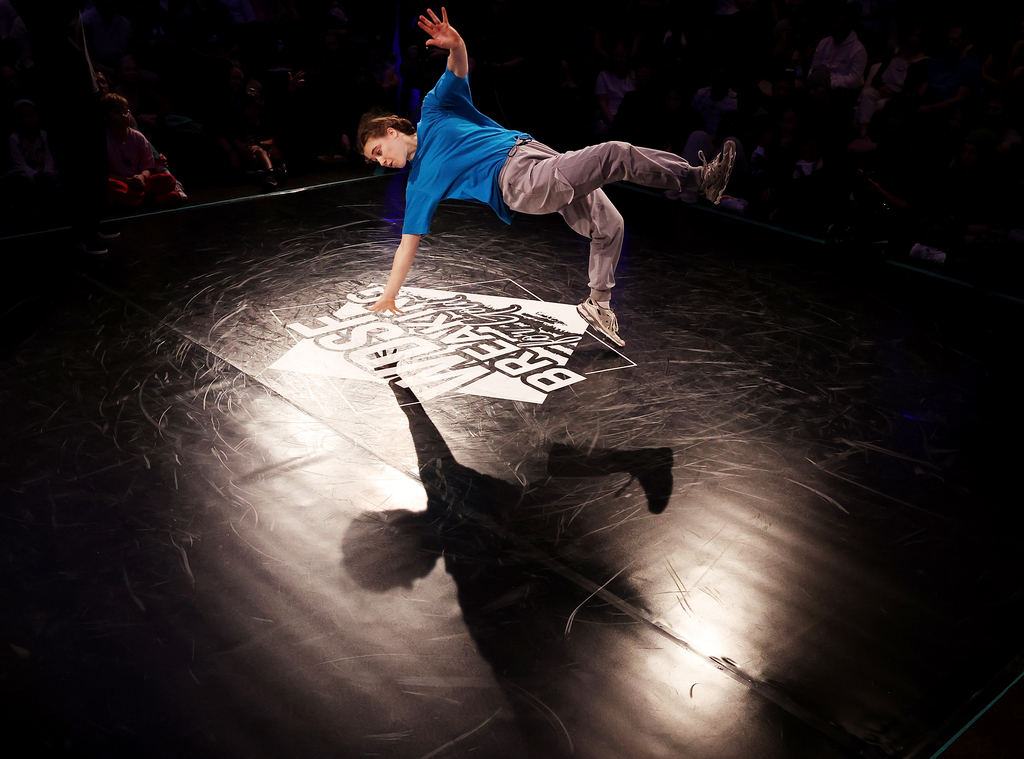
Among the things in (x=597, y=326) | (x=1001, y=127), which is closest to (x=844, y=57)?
(x=1001, y=127)

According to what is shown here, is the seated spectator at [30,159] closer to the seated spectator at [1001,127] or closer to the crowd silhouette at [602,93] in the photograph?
the crowd silhouette at [602,93]

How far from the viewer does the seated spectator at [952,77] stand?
548cm

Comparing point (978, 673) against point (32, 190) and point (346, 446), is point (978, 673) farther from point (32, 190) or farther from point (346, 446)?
point (32, 190)

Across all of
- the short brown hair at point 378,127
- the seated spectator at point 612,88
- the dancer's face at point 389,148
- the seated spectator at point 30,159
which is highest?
the short brown hair at point 378,127

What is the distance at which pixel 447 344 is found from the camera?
135 inches

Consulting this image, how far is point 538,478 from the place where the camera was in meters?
2.54

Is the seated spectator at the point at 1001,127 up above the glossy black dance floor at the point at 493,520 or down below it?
above

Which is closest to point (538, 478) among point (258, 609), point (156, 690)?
point (258, 609)

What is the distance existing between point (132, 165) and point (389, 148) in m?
3.15

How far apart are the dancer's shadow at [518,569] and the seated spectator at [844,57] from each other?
15.4 ft

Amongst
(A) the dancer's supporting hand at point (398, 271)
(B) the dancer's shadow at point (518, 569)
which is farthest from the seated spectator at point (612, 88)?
(B) the dancer's shadow at point (518, 569)

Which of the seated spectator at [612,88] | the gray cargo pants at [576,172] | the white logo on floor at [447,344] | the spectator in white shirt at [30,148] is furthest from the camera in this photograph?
the seated spectator at [612,88]

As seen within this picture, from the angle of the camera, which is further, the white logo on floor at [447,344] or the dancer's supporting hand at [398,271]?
the white logo on floor at [447,344]

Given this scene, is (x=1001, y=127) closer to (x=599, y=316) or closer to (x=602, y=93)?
(x=602, y=93)
